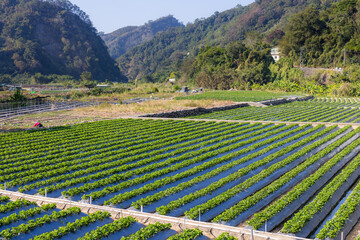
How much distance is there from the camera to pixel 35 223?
8.32 m

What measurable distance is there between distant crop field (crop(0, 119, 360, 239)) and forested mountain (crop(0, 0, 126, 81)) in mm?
86310

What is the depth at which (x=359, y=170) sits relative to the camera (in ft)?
44.3

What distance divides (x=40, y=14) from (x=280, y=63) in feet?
279

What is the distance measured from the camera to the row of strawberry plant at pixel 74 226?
7.65 meters

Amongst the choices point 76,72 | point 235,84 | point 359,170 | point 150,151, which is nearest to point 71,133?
point 150,151

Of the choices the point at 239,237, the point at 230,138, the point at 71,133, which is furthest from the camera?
the point at 71,133

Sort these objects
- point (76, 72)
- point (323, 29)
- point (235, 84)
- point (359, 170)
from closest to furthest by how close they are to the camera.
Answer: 1. point (359, 170)
2. point (323, 29)
3. point (235, 84)
4. point (76, 72)

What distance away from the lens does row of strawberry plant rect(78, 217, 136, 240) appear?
7582mm

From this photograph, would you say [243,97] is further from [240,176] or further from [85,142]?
[240,176]

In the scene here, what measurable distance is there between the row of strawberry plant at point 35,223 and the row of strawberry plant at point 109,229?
1.28 metres

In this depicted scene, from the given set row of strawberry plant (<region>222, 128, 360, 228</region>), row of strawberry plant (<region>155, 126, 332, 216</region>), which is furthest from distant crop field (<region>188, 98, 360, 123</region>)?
row of strawberry plant (<region>222, 128, 360, 228</region>)

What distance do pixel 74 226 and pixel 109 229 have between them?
0.94 metres

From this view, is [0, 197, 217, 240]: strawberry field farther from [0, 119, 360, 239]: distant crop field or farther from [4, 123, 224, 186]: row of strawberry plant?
[4, 123, 224, 186]: row of strawberry plant

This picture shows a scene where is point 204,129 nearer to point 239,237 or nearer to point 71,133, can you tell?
point 71,133
